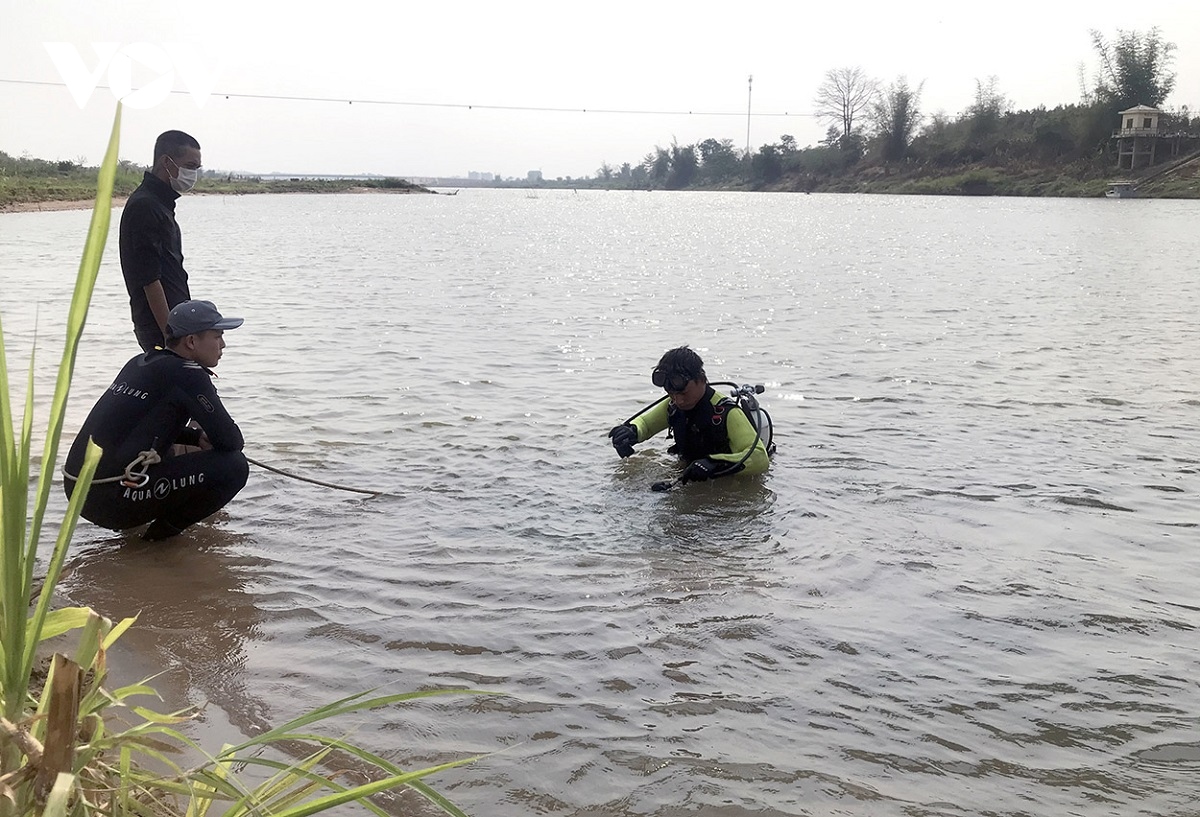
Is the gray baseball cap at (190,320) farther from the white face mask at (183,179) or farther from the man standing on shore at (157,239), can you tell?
the white face mask at (183,179)

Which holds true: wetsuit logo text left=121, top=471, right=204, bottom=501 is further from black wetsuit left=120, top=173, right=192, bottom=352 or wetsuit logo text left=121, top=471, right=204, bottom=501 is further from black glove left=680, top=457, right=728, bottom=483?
black glove left=680, top=457, right=728, bottom=483

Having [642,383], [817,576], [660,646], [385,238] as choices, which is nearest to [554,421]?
[642,383]

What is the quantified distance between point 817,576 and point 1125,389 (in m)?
6.12

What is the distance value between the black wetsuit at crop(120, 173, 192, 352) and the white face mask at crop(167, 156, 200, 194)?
0.14ft

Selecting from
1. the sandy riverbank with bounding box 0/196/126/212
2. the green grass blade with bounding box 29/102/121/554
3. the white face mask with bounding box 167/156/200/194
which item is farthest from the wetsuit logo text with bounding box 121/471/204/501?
the sandy riverbank with bounding box 0/196/126/212

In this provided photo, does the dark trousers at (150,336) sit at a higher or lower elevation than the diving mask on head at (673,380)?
higher

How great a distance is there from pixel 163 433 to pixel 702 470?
307cm

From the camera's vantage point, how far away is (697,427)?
655 cm

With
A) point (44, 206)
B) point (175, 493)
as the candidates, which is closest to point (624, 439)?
point (175, 493)

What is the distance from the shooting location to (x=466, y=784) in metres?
2.87

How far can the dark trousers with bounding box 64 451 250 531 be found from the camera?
4590mm

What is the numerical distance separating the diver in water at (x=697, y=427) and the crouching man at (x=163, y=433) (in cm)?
255

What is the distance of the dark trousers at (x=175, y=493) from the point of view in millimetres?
4590

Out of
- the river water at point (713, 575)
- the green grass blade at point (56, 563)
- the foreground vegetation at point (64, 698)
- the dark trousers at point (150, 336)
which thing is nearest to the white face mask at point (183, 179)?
the dark trousers at point (150, 336)
